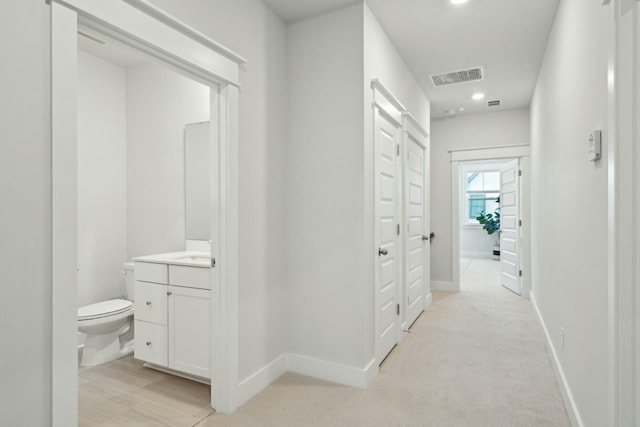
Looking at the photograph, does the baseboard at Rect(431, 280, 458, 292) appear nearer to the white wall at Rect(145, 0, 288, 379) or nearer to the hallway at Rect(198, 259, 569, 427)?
the hallway at Rect(198, 259, 569, 427)

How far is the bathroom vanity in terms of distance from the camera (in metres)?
2.45

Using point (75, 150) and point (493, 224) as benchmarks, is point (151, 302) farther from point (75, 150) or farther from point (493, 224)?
point (493, 224)

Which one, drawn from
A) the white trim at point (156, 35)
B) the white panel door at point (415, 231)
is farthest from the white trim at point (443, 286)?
the white trim at point (156, 35)

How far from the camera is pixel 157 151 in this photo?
348 cm

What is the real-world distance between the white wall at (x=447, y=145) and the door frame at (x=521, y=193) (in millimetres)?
62

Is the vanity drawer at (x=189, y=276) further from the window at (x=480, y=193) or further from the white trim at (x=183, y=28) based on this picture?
the window at (x=480, y=193)

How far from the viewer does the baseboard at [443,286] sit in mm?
5576

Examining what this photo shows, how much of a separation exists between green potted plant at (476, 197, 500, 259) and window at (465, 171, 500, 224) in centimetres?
37

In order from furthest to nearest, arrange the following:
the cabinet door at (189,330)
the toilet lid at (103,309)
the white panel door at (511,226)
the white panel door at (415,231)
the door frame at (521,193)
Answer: the white panel door at (511,226), the door frame at (521,193), the white panel door at (415,231), the toilet lid at (103,309), the cabinet door at (189,330)

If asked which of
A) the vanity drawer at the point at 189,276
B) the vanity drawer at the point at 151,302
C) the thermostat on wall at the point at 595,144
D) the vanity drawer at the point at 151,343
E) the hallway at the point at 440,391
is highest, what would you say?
the thermostat on wall at the point at 595,144

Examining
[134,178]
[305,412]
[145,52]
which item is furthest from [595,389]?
[134,178]

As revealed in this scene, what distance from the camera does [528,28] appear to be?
3.01m

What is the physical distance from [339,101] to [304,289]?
1402mm

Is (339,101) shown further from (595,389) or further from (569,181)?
(595,389)
